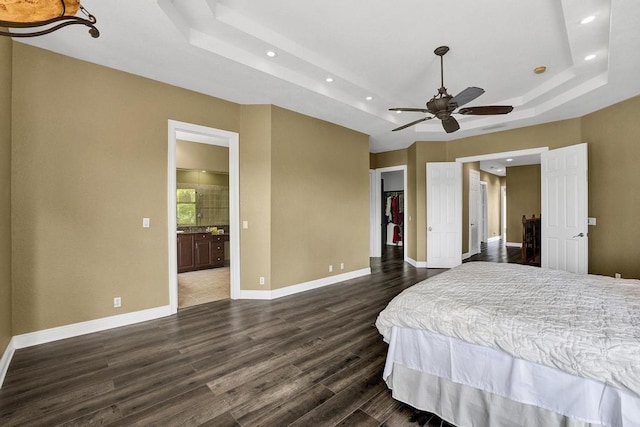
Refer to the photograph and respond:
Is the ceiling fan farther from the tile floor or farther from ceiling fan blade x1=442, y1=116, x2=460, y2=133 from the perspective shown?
the tile floor

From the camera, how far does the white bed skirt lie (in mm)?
1300

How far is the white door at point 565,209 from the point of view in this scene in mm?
4203

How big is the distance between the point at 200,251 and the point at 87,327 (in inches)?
130

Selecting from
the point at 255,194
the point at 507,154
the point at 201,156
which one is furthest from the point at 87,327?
the point at 507,154

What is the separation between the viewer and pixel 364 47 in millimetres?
3088

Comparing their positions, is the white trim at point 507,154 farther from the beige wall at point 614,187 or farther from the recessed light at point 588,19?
the recessed light at point 588,19

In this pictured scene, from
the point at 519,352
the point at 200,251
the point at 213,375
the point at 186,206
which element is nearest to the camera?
the point at 519,352

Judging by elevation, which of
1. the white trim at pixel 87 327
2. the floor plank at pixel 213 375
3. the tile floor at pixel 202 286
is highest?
the white trim at pixel 87 327

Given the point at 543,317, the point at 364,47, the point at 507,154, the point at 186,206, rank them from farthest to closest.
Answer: the point at 186,206
the point at 507,154
the point at 364,47
the point at 543,317

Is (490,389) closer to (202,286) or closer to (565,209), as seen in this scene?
(565,209)

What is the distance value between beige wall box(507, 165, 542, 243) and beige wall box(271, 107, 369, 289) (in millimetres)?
6871

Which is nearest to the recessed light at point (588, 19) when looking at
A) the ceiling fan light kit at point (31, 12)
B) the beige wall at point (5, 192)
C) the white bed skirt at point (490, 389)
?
the white bed skirt at point (490, 389)

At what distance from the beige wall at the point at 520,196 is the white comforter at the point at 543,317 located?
27.4 ft

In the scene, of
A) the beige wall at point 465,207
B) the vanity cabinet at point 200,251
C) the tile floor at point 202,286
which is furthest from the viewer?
the beige wall at point 465,207
